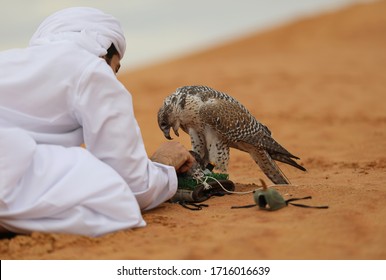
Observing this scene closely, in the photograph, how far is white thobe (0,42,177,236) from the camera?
3.60 m

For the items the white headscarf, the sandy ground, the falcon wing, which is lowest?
the sandy ground

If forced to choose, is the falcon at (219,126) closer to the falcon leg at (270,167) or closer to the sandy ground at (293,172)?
the falcon leg at (270,167)

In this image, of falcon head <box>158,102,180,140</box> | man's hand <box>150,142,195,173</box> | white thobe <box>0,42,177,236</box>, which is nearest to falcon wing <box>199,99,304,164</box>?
falcon head <box>158,102,180,140</box>

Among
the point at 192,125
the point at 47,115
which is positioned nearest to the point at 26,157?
the point at 47,115

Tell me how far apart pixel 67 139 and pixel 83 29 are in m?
0.67

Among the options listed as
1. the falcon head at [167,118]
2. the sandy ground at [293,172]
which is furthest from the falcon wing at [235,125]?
the sandy ground at [293,172]

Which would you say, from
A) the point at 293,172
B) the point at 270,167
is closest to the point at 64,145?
the point at 270,167

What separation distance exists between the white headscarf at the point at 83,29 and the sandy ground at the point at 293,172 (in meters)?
1.13

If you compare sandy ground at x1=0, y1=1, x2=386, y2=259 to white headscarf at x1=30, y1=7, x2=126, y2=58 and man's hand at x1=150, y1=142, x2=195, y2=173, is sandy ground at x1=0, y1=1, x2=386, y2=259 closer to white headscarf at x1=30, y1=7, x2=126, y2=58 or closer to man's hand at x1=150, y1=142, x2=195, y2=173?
man's hand at x1=150, y1=142, x2=195, y2=173

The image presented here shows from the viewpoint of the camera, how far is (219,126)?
19.6ft

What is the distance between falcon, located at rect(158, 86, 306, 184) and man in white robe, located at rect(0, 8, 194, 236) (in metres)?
2.01

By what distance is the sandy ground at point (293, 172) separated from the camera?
11.3ft

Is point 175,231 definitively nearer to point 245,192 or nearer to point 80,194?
point 80,194

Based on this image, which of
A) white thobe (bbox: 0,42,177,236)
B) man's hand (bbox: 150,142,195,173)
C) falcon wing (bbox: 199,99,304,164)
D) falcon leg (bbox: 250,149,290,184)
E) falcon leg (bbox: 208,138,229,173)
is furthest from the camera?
falcon leg (bbox: 208,138,229,173)
